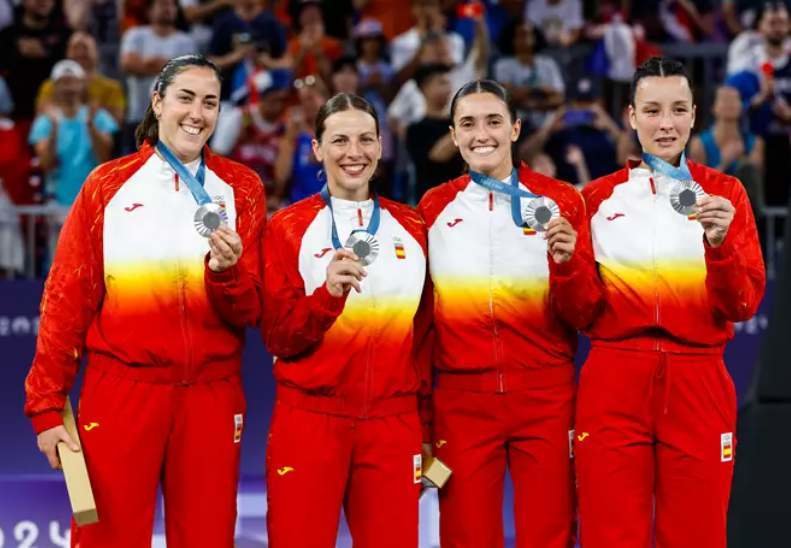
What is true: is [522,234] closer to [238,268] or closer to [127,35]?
[238,268]

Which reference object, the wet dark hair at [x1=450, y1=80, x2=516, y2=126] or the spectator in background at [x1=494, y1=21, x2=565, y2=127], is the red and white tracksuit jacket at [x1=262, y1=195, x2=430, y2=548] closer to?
the wet dark hair at [x1=450, y1=80, x2=516, y2=126]

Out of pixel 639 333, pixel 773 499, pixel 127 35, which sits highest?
pixel 127 35

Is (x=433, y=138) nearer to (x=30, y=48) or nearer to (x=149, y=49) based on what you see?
(x=149, y=49)

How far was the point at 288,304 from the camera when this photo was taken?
6090mm

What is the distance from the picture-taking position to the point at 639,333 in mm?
6129

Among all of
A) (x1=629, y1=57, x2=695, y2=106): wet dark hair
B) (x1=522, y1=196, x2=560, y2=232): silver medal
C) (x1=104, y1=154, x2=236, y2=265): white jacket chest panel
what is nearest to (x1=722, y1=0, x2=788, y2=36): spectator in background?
(x1=629, y1=57, x2=695, y2=106): wet dark hair

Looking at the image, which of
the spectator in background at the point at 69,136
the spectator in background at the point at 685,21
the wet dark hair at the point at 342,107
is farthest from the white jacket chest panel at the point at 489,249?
the spectator in background at the point at 685,21

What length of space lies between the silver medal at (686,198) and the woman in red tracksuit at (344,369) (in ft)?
3.38

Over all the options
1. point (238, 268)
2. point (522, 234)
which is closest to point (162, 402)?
point (238, 268)

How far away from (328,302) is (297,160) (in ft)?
15.5

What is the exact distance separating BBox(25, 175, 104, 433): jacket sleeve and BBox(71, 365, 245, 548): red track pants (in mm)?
118

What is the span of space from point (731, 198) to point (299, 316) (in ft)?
5.48

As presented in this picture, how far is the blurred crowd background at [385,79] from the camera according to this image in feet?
34.3

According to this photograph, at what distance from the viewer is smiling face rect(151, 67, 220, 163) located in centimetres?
605
